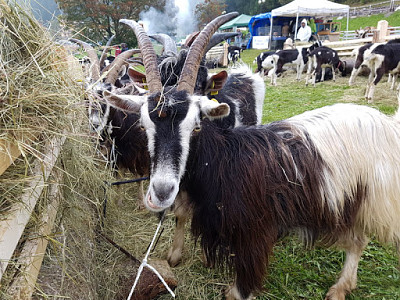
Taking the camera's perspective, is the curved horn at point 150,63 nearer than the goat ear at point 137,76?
Yes

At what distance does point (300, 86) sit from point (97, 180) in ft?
42.7

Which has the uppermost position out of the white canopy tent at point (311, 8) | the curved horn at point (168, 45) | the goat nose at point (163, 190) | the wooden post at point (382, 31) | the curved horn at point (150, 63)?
the white canopy tent at point (311, 8)

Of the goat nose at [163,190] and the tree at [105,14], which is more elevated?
the tree at [105,14]

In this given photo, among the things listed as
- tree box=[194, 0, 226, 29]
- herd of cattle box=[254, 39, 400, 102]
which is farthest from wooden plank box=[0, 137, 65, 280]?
tree box=[194, 0, 226, 29]

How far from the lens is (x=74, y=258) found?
2.19 m

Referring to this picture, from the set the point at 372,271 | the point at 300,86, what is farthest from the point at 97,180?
the point at 300,86

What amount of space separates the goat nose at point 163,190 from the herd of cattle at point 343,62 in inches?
382

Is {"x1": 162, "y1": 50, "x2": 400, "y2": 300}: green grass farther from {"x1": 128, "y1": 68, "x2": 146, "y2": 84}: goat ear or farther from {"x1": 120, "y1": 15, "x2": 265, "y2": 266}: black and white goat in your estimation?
{"x1": 128, "y1": 68, "x2": 146, "y2": 84}: goat ear

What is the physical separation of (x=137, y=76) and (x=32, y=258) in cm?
247

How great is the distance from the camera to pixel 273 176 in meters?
2.22

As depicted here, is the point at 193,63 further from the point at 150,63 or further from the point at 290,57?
the point at 290,57

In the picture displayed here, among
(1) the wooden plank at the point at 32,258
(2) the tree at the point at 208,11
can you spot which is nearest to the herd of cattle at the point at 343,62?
(1) the wooden plank at the point at 32,258

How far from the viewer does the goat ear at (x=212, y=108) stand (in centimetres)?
203

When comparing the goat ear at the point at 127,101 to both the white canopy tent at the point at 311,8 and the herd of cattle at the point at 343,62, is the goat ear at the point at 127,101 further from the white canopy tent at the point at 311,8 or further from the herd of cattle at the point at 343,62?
the white canopy tent at the point at 311,8
